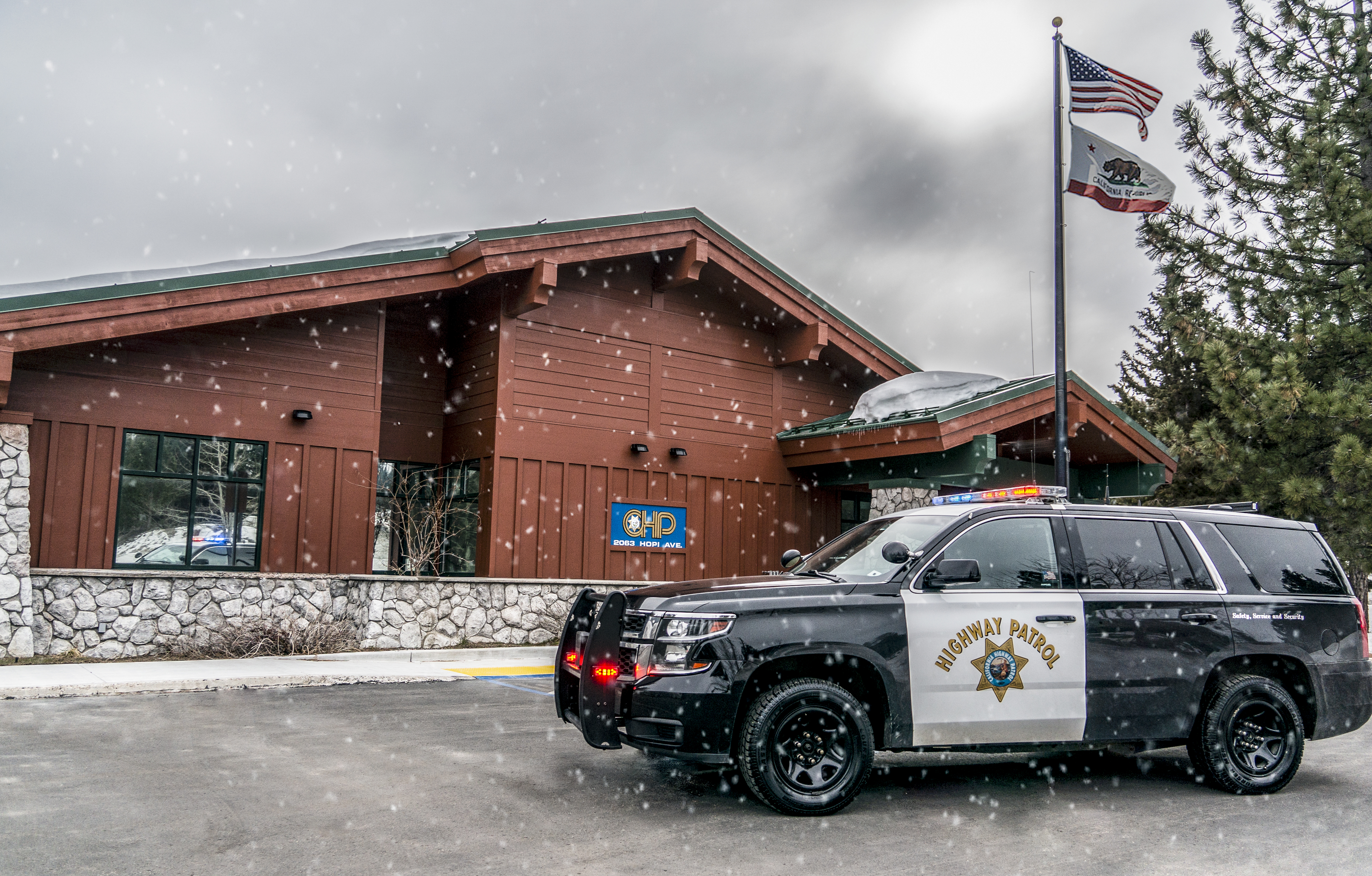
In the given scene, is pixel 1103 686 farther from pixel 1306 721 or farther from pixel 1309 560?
pixel 1309 560

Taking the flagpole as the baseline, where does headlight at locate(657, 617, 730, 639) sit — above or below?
below

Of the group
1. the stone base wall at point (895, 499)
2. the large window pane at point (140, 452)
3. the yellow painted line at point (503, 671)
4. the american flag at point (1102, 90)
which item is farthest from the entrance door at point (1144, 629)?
the large window pane at point (140, 452)

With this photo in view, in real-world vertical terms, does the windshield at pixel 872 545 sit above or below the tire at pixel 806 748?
above

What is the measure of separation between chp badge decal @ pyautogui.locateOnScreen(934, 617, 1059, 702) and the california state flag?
9905 mm

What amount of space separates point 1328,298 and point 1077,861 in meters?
15.1

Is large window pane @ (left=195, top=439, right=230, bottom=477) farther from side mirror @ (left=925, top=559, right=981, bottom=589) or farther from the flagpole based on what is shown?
the flagpole

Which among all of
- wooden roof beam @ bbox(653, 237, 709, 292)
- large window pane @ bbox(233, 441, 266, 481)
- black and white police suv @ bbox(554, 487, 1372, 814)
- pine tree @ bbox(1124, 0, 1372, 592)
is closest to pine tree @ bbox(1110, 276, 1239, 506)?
pine tree @ bbox(1124, 0, 1372, 592)

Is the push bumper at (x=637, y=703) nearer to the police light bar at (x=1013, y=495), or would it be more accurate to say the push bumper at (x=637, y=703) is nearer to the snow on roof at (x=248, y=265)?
the police light bar at (x=1013, y=495)

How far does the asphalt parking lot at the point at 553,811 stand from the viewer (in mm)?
4949

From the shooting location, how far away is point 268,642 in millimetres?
13203

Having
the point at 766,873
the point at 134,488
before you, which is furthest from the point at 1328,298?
the point at 134,488

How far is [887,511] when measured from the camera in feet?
61.8

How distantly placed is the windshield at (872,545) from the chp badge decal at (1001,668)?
788 millimetres

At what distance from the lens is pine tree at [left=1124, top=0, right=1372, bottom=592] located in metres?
15.5
